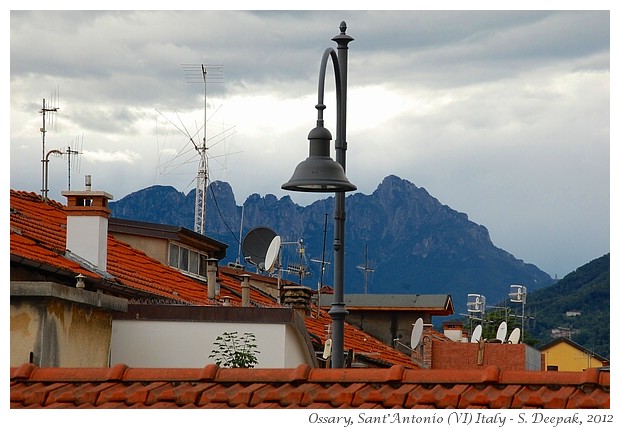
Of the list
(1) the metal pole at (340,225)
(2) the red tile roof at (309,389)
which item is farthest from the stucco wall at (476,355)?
(2) the red tile roof at (309,389)

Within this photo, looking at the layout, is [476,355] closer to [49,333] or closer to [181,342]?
[181,342]

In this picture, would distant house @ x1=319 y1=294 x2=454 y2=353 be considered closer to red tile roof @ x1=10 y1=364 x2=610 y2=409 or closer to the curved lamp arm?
the curved lamp arm

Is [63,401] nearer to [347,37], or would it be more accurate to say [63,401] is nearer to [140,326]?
[347,37]

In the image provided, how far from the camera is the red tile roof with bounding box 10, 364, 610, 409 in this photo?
37.1ft

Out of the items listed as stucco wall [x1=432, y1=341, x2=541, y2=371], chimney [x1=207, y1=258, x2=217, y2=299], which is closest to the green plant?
chimney [x1=207, y1=258, x2=217, y2=299]

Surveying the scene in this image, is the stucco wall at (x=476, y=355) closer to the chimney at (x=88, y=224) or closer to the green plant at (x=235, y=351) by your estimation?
the chimney at (x=88, y=224)

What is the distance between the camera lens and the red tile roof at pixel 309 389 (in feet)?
37.1

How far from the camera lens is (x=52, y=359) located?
1700 cm

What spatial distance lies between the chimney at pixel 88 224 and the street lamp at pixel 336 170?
7868 mm

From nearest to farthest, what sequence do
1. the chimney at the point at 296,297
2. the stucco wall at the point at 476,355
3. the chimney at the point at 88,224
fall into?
the chimney at the point at 88,224 → the chimney at the point at 296,297 → the stucco wall at the point at 476,355

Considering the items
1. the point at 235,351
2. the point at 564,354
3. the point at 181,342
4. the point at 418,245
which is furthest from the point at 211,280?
the point at 418,245

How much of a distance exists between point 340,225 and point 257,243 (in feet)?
55.3

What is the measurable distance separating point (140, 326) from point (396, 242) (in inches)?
5280

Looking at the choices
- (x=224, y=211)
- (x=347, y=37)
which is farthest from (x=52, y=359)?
(x=224, y=211)
